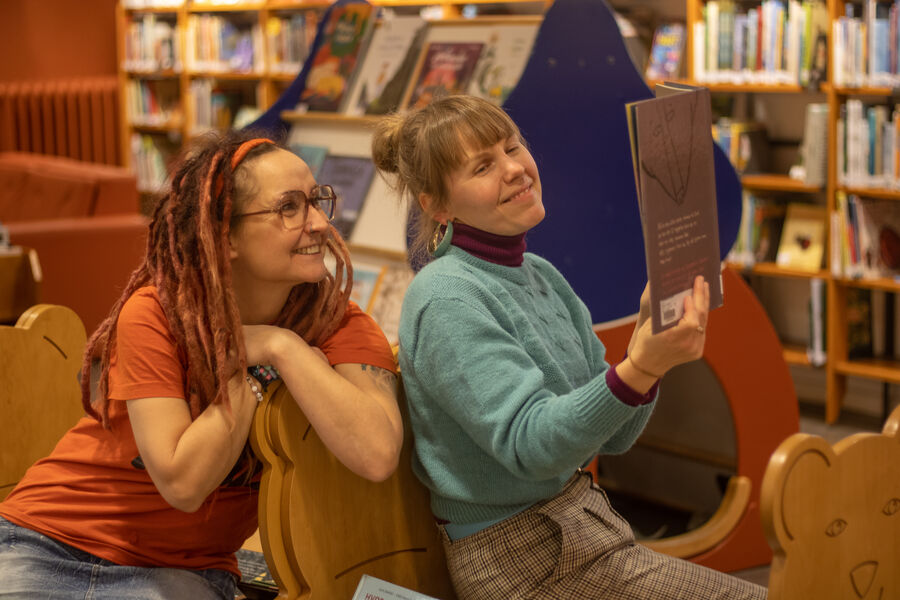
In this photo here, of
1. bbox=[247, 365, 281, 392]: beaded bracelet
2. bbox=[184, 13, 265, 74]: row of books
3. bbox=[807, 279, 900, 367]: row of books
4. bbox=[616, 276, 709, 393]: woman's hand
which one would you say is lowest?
bbox=[807, 279, 900, 367]: row of books

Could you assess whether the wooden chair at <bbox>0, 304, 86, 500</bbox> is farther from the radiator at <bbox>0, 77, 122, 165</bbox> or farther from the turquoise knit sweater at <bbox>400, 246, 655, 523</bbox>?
the radiator at <bbox>0, 77, 122, 165</bbox>

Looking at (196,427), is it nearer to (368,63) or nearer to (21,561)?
(21,561)

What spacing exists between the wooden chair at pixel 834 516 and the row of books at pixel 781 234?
3.04 m

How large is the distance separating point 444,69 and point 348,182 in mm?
458

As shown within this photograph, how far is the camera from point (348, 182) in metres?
3.30

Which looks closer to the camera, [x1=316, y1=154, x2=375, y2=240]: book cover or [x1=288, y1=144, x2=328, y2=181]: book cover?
[x1=316, y1=154, x2=375, y2=240]: book cover

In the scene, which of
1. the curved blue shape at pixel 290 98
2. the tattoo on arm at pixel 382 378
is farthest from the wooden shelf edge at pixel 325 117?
the tattoo on arm at pixel 382 378

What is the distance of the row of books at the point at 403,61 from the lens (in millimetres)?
3018

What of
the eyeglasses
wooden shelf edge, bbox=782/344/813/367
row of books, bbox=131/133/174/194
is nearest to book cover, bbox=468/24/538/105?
the eyeglasses

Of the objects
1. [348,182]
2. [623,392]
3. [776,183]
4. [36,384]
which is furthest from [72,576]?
[776,183]

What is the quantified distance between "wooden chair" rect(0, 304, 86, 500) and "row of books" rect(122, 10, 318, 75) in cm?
457

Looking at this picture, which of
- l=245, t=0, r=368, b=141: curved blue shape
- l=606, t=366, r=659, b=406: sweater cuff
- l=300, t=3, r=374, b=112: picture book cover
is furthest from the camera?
l=245, t=0, r=368, b=141: curved blue shape

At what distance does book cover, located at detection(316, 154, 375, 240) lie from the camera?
324 cm

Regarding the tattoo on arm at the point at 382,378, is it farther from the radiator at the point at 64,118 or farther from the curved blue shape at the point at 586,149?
the radiator at the point at 64,118
